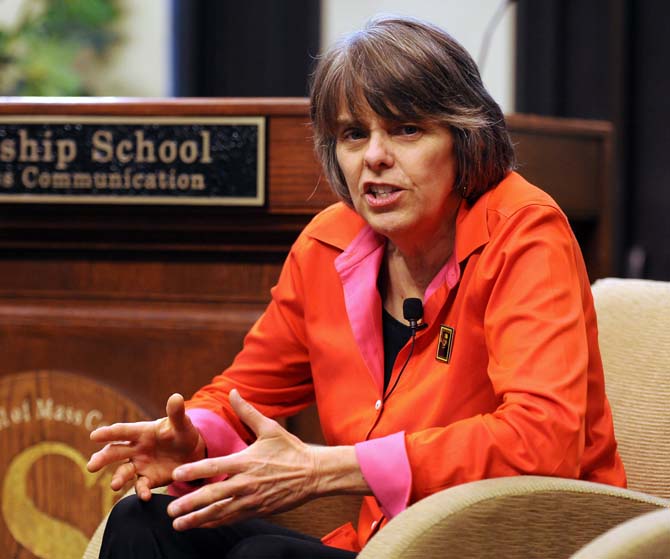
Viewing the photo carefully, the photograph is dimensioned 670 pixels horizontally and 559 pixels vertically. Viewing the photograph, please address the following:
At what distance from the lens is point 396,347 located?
1667 millimetres

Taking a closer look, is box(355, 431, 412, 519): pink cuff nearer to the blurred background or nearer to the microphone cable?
the microphone cable

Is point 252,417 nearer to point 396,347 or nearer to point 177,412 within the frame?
point 177,412

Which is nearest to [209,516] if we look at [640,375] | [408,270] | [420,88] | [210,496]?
[210,496]

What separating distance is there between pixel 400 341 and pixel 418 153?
0.29 metres

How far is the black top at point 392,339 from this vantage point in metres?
1.66

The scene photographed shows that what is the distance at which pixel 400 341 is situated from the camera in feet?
5.46

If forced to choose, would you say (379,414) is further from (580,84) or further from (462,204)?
(580,84)

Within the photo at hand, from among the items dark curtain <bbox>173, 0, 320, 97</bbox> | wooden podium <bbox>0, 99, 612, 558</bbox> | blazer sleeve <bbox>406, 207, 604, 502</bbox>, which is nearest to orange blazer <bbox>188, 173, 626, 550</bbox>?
blazer sleeve <bbox>406, 207, 604, 502</bbox>

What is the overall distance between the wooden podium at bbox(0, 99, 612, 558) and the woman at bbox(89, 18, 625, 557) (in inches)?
19.0

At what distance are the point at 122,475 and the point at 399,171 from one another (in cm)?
57

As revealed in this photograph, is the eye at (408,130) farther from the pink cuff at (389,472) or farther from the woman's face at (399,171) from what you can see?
the pink cuff at (389,472)

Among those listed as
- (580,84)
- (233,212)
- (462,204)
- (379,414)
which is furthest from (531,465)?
(580,84)

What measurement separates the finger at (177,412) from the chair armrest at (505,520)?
0.38 meters

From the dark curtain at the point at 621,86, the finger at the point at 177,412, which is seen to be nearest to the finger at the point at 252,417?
the finger at the point at 177,412
